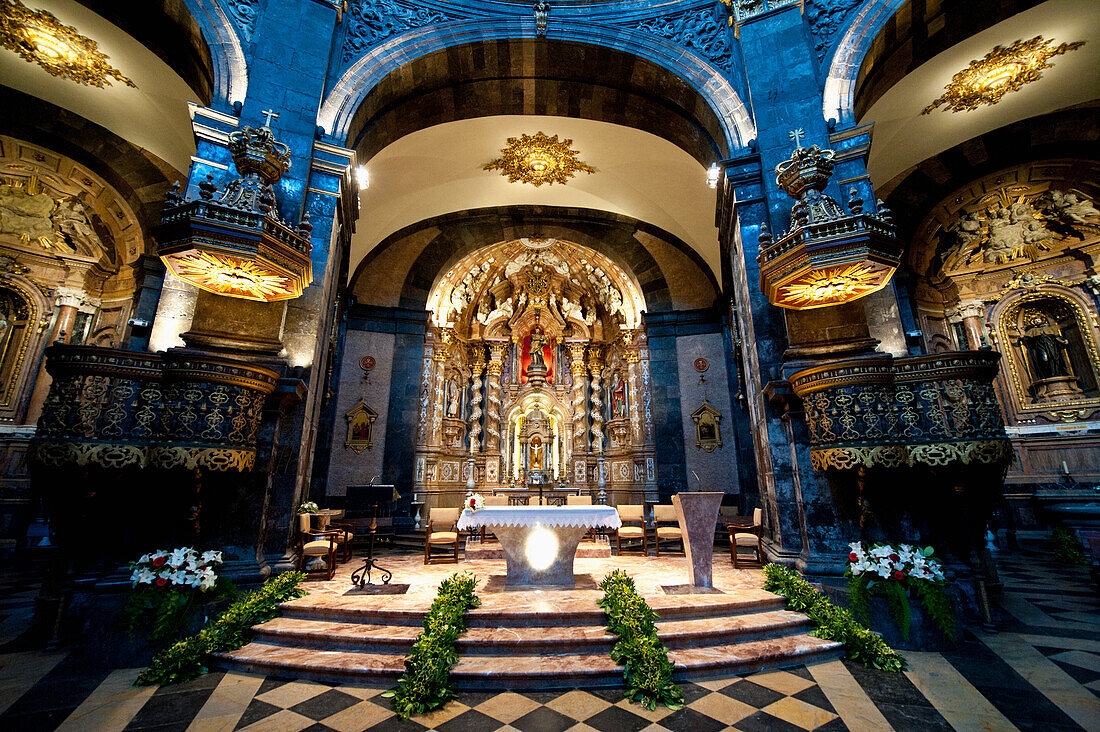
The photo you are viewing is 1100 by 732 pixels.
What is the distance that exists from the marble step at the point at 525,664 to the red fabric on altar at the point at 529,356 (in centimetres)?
1102

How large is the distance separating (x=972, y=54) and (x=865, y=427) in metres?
8.08

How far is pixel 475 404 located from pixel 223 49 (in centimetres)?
955

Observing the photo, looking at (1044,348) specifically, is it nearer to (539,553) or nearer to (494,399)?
(539,553)

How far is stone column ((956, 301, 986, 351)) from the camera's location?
444 inches

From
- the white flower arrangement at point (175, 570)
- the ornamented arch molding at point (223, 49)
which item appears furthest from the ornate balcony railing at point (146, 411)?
the ornamented arch molding at point (223, 49)

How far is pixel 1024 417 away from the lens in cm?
1055

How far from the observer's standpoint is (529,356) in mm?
14672

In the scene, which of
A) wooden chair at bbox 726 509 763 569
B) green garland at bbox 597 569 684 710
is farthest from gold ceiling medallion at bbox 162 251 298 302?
wooden chair at bbox 726 509 763 569

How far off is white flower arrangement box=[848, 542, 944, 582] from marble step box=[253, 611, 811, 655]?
2.34ft

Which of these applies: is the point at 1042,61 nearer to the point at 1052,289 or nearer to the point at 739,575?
the point at 1052,289

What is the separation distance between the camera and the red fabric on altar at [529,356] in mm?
14453

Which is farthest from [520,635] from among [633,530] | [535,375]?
[535,375]

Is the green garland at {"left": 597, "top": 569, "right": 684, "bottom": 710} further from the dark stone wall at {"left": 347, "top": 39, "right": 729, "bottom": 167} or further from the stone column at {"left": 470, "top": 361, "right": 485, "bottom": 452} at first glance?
the stone column at {"left": 470, "top": 361, "right": 485, "bottom": 452}

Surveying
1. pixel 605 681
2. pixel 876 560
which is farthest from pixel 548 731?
pixel 876 560
